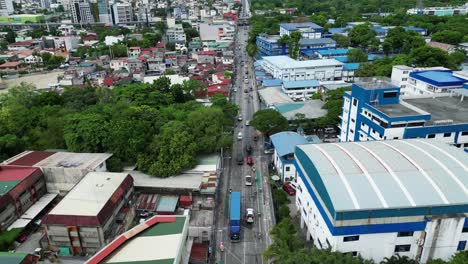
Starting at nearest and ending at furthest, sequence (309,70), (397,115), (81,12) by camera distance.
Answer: (397,115)
(309,70)
(81,12)

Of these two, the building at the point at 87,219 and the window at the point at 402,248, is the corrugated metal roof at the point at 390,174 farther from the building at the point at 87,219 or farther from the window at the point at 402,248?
the building at the point at 87,219

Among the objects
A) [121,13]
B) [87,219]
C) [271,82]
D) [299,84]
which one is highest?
[121,13]

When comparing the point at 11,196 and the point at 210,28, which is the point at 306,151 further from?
the point at 210,28

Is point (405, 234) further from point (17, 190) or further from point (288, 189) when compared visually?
point (17, 190)

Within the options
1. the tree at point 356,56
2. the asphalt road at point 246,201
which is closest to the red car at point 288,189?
the asphalt road at point 246,201

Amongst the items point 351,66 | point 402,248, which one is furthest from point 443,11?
point 402,248

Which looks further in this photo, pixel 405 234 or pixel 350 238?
pixel 405 234
